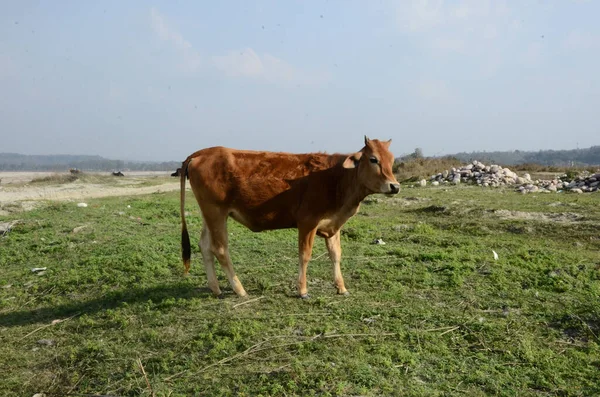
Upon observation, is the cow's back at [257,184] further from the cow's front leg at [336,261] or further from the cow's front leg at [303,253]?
the cow's front leg at [336,261]

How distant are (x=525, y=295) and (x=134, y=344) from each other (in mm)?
5011

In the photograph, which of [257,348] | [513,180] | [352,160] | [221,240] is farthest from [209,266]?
[513,180]

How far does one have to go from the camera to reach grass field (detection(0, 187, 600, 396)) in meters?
4.64

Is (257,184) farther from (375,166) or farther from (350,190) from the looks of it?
(375,166)

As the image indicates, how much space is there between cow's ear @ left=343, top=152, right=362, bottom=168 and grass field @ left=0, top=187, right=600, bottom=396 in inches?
70.6

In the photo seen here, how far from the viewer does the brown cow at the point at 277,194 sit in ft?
22.3

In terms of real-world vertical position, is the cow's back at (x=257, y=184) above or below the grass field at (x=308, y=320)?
above

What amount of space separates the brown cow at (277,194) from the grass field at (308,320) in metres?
0.71

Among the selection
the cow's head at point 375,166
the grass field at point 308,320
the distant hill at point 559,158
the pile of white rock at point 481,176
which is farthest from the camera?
the distant hill at point 559,158

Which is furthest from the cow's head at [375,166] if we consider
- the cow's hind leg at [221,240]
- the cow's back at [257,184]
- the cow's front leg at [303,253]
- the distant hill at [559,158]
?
the distant hill at [559,158]

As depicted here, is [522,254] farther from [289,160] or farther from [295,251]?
[289,160]

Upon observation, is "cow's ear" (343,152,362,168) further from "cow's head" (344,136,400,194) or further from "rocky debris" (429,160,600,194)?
"rocky debris" (429,160,600,194)

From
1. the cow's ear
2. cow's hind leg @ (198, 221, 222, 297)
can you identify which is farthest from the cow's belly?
the cow's ear

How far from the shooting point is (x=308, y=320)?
19.6 feet
